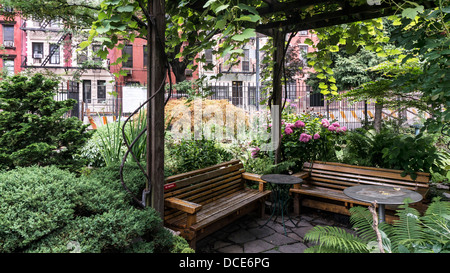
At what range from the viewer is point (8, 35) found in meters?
25.6

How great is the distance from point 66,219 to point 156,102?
112cm

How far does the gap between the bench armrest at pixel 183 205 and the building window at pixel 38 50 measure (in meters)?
28.4

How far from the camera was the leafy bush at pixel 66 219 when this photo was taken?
1685mm

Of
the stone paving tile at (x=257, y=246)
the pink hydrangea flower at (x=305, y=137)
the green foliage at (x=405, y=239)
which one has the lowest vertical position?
the stone paving tile at (x=257, y=246)

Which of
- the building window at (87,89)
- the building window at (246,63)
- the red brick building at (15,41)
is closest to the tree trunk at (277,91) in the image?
the building window at (246,63)

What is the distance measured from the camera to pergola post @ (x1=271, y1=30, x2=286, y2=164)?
4789 mm

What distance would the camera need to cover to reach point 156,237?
2.38 m

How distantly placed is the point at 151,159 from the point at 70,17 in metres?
6.46

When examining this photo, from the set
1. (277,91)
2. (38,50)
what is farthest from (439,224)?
(38,50)

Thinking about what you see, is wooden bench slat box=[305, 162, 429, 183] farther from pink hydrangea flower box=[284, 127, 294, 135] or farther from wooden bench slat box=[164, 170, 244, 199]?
wooden bench slat box=[164, 170, 244, 199]

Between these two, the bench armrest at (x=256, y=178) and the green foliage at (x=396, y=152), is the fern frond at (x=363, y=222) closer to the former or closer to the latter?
the green foliage at (x=396, y=152)
